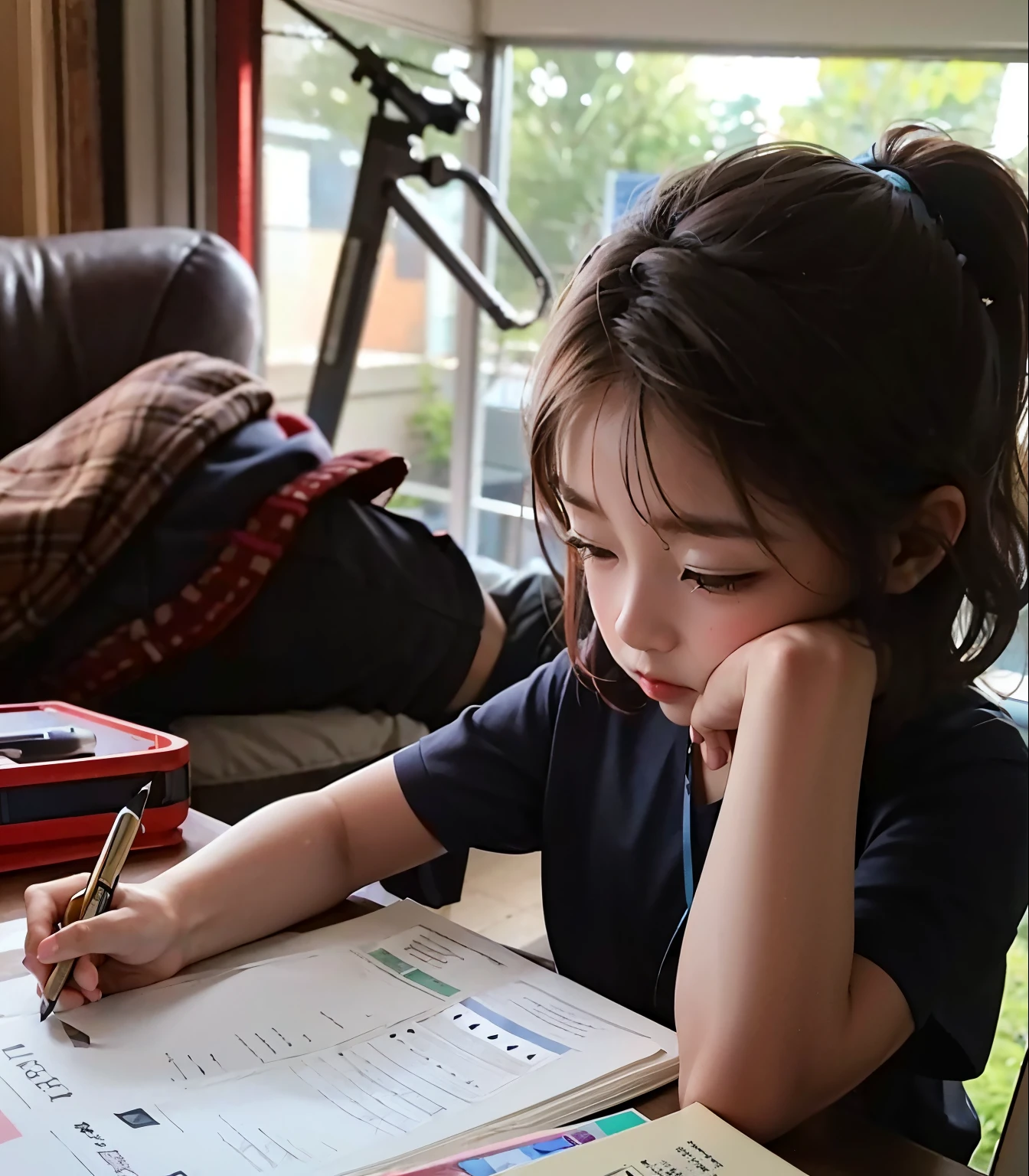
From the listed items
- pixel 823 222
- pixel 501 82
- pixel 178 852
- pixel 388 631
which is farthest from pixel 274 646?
pixel 501 82

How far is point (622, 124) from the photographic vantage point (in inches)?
76.3

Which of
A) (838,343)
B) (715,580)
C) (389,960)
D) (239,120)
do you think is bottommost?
(389,960)

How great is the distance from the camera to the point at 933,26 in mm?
1528

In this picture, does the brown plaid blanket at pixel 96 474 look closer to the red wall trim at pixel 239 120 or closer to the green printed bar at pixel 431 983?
the red wall trim at pixel 239 120

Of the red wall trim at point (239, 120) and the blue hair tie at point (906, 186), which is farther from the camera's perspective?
the red wall trim at point (239, 120)

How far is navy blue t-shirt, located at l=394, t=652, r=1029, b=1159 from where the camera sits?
2.15 feet

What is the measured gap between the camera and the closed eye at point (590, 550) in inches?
27.6

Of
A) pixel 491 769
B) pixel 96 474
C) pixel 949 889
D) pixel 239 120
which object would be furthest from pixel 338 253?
pixel 949 889

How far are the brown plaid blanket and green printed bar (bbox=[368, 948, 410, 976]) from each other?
64 centimetres

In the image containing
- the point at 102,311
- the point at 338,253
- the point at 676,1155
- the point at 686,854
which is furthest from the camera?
the point at 338,253

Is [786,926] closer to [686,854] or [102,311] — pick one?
[686,854]

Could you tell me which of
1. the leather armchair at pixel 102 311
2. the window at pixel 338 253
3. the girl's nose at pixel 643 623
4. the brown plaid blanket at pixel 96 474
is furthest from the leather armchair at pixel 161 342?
the girl's nose at pixel 643 623

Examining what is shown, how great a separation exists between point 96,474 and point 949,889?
0.90m

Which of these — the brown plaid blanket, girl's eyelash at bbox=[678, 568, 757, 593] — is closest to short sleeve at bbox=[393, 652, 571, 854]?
girl's eyelash at bbox=[678, 568, 757, 593]
